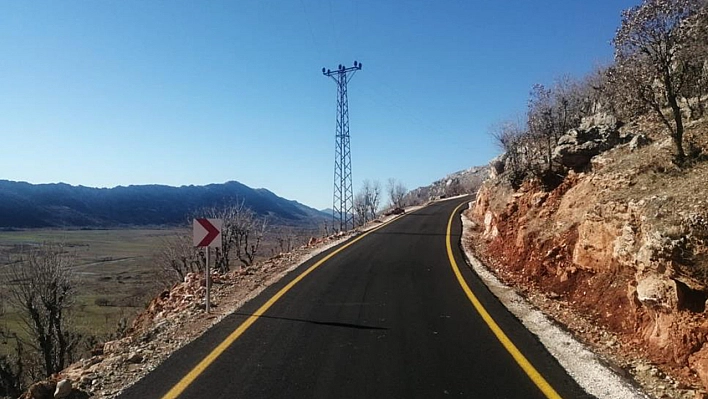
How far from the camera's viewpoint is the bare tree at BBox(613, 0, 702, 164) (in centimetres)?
924

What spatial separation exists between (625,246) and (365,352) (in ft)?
15.1

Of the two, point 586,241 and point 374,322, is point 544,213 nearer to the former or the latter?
point 586,241

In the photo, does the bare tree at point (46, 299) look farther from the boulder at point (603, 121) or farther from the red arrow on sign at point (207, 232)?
the boulder at point (603, 121)

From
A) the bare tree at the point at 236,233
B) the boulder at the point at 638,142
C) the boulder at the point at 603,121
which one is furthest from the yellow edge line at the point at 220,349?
the bare tree at the point at 236,233

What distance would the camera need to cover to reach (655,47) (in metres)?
9.57

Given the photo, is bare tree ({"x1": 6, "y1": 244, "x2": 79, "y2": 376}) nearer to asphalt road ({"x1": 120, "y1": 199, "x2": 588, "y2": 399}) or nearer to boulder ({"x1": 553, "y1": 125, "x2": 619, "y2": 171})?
asphalt road ({"x1": 120, "y1": 199, "x2": 588, "y2": 399})

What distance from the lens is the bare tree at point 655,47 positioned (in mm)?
9242

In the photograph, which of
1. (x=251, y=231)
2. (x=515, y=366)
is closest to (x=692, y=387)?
(x=515, y=366)

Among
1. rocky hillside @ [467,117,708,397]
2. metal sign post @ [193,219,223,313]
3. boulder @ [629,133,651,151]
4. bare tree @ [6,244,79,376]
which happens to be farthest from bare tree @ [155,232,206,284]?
boulder @ [629,133,651,151]

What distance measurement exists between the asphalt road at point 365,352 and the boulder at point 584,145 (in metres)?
5.57

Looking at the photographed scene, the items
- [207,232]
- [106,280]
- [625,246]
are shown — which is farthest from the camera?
[106,280]

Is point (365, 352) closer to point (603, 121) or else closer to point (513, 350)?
point (513, 350)

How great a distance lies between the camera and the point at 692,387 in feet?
16.2

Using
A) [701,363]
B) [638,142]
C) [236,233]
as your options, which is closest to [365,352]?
[701,363]
